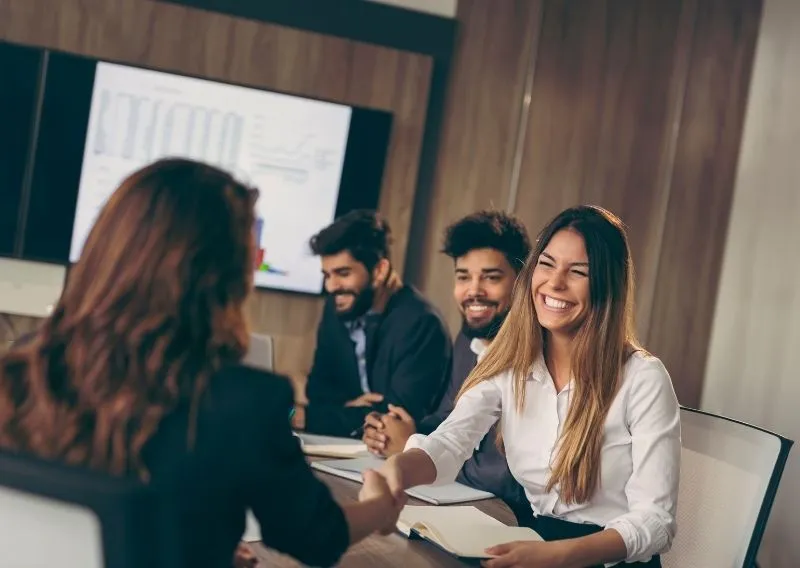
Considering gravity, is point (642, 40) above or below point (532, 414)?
above

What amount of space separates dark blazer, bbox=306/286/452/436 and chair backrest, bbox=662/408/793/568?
1154mm

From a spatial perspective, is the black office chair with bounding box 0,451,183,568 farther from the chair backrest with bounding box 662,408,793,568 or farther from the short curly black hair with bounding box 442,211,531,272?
the short curly black hair with bounding box 442,211,531,272

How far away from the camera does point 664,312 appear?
16.8ft

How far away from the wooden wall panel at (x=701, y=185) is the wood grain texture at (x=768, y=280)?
6 centimetres

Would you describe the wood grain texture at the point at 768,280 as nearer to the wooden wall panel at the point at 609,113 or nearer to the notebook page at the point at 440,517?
the wooden wall panel at the point at 609,113

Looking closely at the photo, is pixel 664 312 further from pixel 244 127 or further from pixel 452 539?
pixel 452 539

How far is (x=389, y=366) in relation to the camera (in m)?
3.70

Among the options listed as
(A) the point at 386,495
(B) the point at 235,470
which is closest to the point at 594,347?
(A) the point at 386,495

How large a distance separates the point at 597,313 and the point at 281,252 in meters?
2.61

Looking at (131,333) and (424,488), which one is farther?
(424,488)

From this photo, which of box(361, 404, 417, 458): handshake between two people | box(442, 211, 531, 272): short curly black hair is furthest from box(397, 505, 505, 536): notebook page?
box(442, 211, 531, 272): short curly black hair

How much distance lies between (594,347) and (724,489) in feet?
1.54

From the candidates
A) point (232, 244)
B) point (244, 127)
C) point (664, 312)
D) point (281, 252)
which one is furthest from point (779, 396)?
point (232, 244)

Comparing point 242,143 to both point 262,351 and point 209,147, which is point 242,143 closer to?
point 209,147
